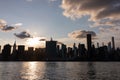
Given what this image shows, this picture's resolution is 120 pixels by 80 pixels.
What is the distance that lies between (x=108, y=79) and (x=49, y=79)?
83.5ft

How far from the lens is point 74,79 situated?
8588 cm

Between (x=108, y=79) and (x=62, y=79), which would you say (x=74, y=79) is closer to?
(x=62, y=79)

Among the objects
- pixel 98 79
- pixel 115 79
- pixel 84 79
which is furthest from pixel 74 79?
pixel 115 79

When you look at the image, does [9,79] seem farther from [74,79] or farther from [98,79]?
[98,79]

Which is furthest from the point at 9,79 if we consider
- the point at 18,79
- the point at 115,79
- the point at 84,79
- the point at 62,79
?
the point at 115,79

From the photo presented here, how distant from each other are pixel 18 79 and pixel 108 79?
38623 millimetres

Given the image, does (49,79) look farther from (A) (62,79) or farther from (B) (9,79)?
(B) (9,79)

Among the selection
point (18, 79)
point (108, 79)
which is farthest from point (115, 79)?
point (18, 79)

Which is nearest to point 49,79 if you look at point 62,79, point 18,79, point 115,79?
point 62,79

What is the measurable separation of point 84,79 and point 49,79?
1546 centimetres

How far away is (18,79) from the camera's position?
86.5m

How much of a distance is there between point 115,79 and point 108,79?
9.83ft

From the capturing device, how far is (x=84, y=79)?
8469cm

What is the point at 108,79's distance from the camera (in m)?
83.2
